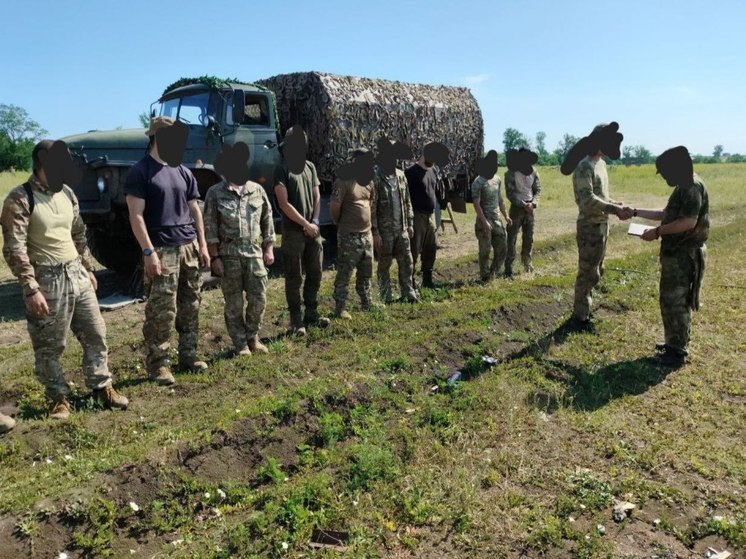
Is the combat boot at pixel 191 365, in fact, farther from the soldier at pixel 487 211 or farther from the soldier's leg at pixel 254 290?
the soldier at pixel 487 211

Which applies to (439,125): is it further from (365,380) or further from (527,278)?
(365,380)

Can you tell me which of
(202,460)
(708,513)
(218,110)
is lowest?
(708,513)

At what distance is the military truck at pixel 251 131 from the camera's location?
785 cm

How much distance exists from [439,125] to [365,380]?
871 centimetres

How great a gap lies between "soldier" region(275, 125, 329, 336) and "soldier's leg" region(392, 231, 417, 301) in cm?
135

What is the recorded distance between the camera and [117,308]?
746 cm

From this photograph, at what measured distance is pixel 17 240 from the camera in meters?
3.81

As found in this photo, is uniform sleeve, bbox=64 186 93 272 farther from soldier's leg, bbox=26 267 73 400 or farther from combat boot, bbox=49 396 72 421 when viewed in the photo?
combat boot, bbox=49 396 72 421

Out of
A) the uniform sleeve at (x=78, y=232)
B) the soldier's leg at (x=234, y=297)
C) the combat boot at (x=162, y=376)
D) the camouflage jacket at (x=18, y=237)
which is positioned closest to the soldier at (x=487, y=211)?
the soldier's leg at (x=234, y=297)

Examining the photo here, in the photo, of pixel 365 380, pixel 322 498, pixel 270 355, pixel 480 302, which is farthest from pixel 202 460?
pixel 480 302

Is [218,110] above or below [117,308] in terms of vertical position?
above

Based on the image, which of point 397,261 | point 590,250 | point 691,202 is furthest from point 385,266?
point 691,202

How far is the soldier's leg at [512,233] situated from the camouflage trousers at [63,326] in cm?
622

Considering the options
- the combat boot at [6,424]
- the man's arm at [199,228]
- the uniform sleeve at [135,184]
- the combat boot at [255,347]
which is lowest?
the combat boot at [6,424]
